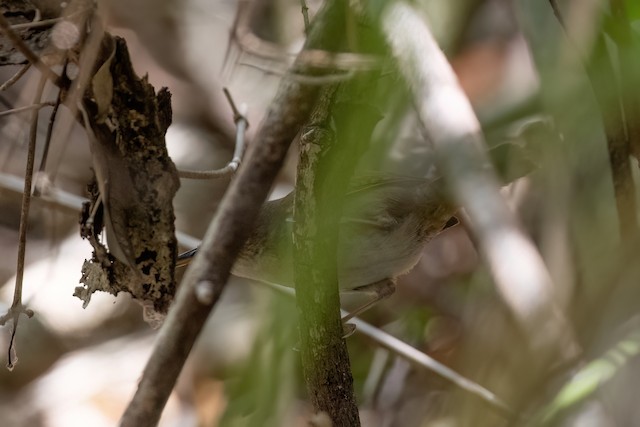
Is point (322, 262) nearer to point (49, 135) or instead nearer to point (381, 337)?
point (49, 135)

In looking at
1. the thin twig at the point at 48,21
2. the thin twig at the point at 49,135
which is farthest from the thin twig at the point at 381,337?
the thin twig at the point at 48,21

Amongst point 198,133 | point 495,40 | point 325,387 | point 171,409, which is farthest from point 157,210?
point 495,40

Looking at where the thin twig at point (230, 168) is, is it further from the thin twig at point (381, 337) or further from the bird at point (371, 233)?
the thin twig at point (381, 337)

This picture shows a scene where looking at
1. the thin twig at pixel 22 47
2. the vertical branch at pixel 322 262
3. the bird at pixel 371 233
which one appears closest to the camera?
the thin twig at pixel 22 47

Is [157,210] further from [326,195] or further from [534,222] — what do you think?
[534,222]

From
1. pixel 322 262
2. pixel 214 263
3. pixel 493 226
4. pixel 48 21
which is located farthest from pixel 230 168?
pixel 493 226
